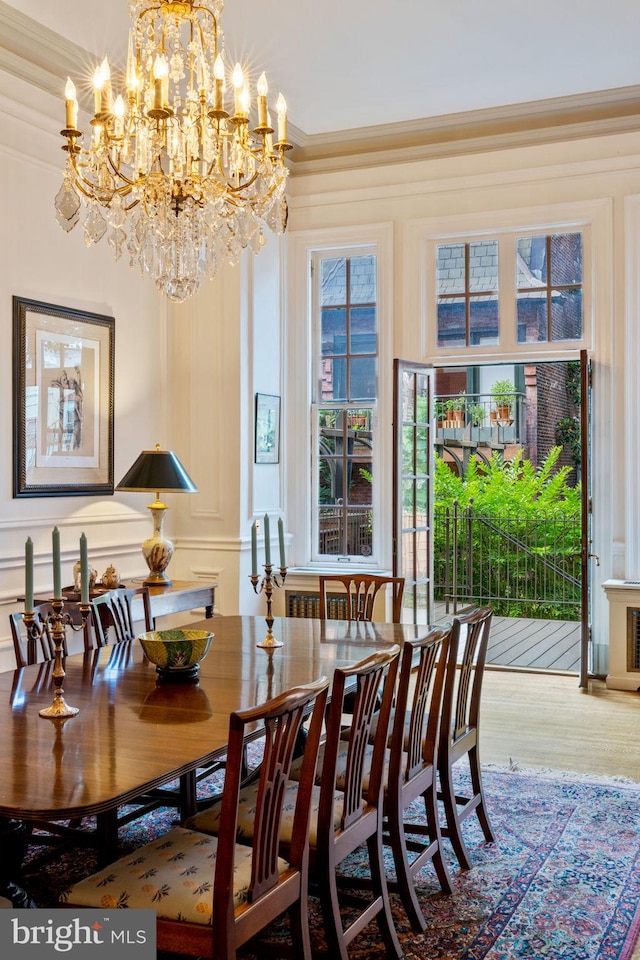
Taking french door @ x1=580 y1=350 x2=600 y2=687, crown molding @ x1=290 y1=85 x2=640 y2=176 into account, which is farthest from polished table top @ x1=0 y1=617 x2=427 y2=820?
crown molding @ x1=290 y1=85 x2=640 y2=176

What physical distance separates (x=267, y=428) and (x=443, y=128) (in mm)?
2422

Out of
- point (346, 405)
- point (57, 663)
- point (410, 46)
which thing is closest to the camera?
point (57, 663)

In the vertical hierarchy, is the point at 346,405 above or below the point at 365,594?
above

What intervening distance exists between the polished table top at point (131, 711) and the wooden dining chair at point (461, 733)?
0.36m

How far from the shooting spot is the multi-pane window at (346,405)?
265 inches

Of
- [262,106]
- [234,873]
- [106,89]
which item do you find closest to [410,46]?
[262,106]

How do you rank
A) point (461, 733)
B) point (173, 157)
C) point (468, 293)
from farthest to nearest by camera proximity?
1. point (468, 293)
2. point (173, 157)
3. point (461, 733)

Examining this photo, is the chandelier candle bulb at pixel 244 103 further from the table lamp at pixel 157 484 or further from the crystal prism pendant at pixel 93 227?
the table lamp at pixel 157 484

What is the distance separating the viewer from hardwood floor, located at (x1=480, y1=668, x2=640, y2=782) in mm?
4445

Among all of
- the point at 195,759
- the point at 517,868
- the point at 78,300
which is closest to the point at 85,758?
the point at 195,759

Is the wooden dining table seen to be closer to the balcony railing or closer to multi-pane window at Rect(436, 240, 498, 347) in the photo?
multi-pane window at Rect(436, 240, 498, 347)

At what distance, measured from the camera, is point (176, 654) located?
291 cm

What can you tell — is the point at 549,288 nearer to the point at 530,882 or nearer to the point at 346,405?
the point at 346,405

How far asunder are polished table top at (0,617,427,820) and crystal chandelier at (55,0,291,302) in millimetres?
1588
